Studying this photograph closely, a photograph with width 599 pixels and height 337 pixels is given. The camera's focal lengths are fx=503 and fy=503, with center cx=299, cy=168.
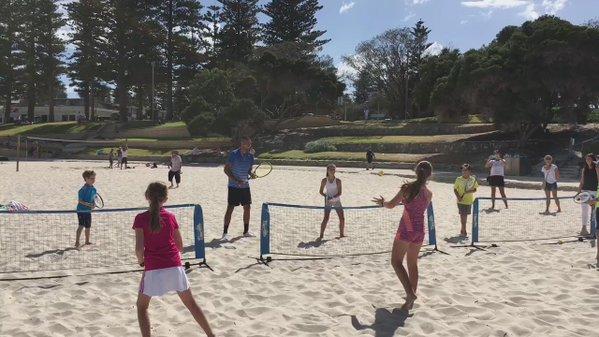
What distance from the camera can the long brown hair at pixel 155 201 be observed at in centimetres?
434

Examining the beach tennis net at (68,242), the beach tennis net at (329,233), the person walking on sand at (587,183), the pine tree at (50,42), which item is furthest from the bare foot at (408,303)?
the pine tree at (50,42)

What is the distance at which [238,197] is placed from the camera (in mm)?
9531

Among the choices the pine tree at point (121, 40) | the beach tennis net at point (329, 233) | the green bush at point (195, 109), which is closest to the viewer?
the beach tennis net at point (329, 233)

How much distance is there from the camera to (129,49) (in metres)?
63.4

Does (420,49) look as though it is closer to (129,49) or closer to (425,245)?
(129,49)

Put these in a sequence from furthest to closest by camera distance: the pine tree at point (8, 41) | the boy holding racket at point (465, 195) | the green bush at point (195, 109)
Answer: the pine tree at point (8, 41) → the green bush at point (195, 109) → the boy holding racket at point (465, 195)

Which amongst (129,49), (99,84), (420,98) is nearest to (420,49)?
(420,98)

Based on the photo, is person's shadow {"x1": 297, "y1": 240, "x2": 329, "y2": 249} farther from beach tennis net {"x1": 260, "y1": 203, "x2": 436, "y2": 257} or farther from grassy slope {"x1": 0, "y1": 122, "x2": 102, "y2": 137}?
grassy slope {"x1": 0, "y1": 122, "x2": 102, "y2": 137}

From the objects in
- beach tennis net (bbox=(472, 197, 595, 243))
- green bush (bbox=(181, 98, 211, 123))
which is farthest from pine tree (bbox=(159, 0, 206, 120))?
beach tennis net (bbox=(472, 197, 595, 243))

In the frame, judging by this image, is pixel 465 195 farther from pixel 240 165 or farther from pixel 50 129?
pixel 50 129

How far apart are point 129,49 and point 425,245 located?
61528 millimetres

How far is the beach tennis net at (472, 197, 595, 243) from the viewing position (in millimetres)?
10062

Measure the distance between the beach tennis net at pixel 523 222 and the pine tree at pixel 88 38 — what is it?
58503 millimetres

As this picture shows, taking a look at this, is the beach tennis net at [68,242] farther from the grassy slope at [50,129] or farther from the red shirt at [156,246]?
the grassy slope at [50,129]
